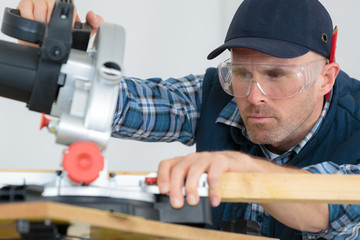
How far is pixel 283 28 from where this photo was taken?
1742 mm

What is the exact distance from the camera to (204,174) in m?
Answer: 0.89

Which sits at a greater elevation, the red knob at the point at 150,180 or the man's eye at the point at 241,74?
the man's eye at the point at 241,74

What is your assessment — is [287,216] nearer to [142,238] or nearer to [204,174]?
[204,174]

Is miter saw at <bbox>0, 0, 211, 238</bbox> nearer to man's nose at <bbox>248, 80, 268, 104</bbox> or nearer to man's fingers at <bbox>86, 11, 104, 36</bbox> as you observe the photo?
man's fingers at <bbox>86, 11, 104, 36</bbox>

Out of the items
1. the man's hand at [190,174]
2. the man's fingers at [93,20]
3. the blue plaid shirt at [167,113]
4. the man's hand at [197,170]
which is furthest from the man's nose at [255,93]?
the man's hand at [190,174]

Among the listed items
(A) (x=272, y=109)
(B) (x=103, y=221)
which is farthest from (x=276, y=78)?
(B) (x=103, y=221)

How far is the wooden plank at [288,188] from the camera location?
34.9 inches

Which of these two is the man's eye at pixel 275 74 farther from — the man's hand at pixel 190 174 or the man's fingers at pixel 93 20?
the man's hand at pixel 190 174

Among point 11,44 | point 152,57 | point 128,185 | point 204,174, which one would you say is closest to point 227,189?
point 204,174

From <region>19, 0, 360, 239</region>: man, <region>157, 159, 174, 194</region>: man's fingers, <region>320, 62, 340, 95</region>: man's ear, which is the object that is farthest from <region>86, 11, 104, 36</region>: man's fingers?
<region>320, 62, 340, 95</region>: man's ear

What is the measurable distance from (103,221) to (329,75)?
1.33 metres

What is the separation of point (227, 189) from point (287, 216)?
0.93 feet

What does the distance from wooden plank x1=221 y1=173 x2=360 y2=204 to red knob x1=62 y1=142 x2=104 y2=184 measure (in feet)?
0.68

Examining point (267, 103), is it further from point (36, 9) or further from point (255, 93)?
point (36, 9)
